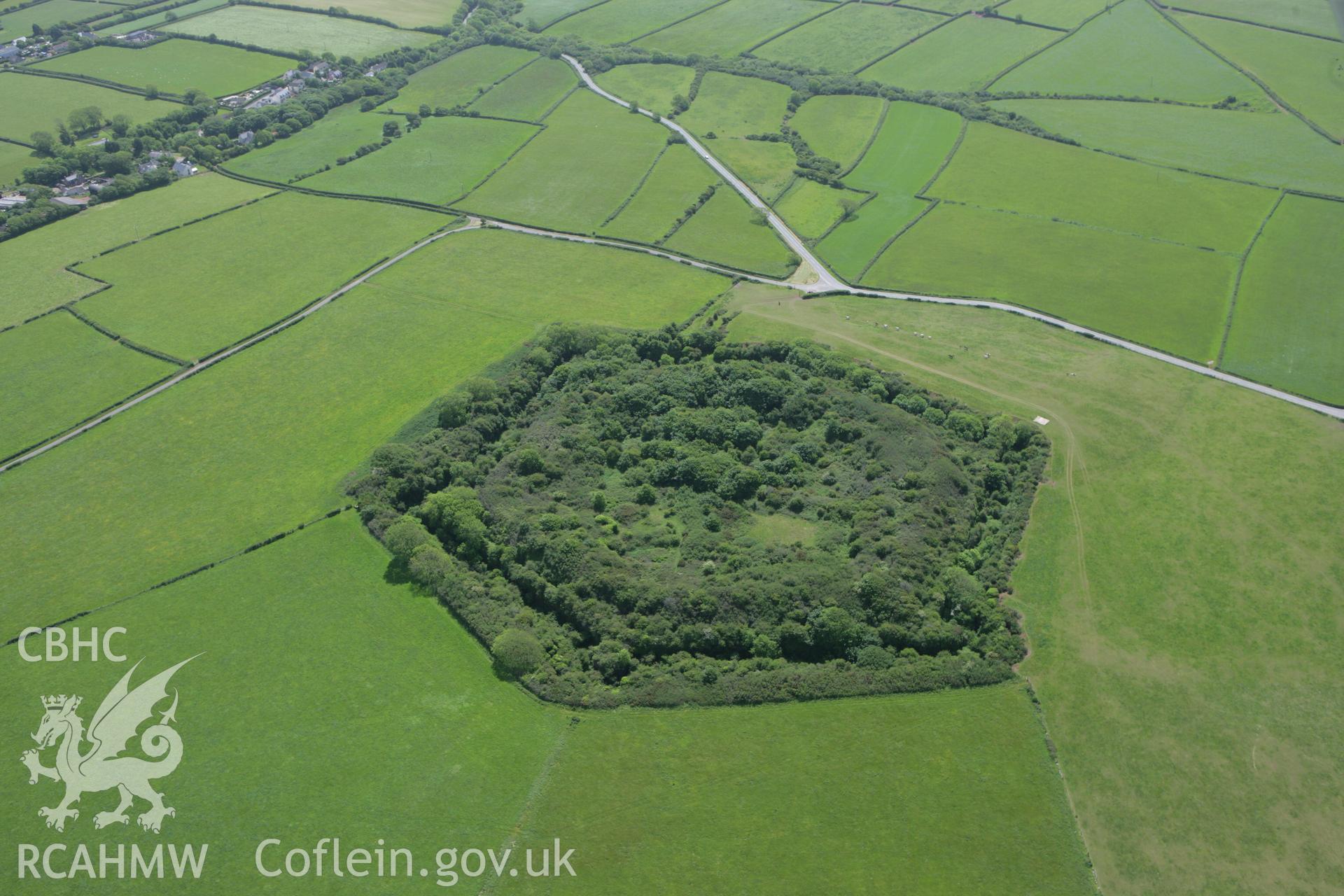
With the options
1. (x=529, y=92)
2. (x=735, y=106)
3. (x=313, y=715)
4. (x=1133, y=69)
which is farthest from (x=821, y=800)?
(x=1133, y=69)

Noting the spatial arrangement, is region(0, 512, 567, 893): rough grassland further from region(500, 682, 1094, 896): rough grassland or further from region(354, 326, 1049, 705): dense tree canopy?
region(500, 682, 1094, 896): rough grassland

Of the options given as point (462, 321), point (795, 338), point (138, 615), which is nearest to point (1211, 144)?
point (795, 338)

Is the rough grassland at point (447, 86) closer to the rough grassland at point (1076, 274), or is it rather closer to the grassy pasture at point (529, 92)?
the grassy pasture at point (529, 92)

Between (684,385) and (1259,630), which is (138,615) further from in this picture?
(1259,630)

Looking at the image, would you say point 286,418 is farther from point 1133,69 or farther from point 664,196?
point 1133,69

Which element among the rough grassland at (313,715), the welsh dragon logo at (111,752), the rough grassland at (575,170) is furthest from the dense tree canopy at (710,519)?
the rough grassland at (575,170)
